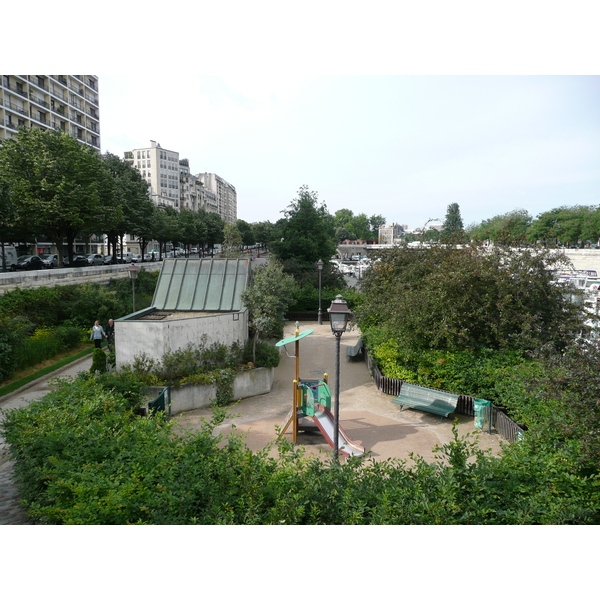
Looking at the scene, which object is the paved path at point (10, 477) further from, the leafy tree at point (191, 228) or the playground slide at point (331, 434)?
the leafy tree at point (191, 228)

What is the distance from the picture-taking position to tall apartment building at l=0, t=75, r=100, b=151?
50.9 m

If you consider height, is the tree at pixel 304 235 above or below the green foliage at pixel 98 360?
above

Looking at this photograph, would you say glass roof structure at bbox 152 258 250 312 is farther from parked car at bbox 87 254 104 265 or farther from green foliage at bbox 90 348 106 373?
parked car at bbox 87 254 104 265

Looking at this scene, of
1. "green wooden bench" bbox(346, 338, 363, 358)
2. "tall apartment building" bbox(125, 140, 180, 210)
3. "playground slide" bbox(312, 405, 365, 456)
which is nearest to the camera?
"playground slide" bbox(312, 405, 365, 456)

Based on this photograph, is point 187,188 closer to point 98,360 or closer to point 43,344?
point 43,344

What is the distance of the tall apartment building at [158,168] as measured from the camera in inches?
4373

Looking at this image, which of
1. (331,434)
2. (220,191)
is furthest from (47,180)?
(220,191)

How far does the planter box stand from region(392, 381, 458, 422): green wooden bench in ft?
14.0

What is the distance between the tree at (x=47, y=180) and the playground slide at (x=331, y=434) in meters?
24.7

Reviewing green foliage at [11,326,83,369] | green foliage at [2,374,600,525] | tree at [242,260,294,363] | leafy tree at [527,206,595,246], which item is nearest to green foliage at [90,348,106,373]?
green foliage at [11,326,83,369]

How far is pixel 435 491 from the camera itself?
5430 millimetres

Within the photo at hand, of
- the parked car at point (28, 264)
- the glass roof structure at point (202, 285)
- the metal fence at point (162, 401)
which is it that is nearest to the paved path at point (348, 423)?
the metal fence at point (162, 401)

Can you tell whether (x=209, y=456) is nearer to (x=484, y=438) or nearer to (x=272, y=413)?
(x=272, y=413)

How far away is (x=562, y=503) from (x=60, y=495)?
623 centimetres
